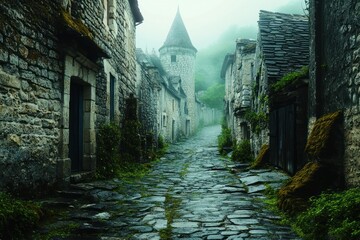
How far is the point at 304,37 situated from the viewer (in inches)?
434

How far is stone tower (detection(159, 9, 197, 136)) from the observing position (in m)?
36.8

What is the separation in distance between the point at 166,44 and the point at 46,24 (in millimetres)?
32377

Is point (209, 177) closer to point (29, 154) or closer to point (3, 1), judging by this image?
point (29, 154)

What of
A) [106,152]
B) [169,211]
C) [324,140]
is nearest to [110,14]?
[106,152]

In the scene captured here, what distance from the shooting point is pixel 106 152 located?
8.36 metres

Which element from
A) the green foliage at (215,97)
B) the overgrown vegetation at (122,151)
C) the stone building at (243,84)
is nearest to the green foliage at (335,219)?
the overgrown vegetation at (122,151)

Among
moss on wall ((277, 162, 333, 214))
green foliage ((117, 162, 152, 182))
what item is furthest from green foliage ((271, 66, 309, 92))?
green foliage ((117, 162, 152, 182))

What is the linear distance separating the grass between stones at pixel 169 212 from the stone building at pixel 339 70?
249cm

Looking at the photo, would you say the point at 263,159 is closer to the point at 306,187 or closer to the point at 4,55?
the point at 306,187

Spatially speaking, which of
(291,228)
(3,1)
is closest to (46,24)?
(3,1)

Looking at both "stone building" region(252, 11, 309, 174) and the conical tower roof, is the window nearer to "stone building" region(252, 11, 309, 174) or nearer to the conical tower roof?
"stone building" region(252, 11, 309, 174)

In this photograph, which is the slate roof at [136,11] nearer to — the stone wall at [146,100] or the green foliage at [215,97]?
the stone wall at [146,100]

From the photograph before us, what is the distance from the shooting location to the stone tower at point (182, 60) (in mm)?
36812

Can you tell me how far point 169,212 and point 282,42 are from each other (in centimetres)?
778
